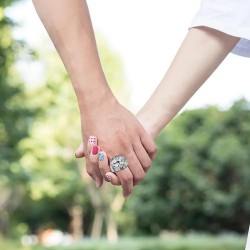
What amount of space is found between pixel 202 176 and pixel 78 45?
70.7 ft

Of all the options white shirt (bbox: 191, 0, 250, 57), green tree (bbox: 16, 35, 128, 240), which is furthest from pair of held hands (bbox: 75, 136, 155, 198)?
green tree (bbox: 16, 35, 128, 240)

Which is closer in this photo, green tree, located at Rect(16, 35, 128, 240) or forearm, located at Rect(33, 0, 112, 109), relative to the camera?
forearm, located at Rect(33, 0, 112, 109)

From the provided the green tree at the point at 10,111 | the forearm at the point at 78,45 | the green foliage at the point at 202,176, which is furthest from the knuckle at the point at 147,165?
the green foliage at the point at 202,176

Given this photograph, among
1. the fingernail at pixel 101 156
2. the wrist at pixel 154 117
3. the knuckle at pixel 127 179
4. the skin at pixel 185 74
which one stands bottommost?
the knuckle at pixel 127 179

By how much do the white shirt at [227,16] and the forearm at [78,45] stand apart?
172 mm

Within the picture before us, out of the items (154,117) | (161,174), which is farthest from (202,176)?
(154,117)

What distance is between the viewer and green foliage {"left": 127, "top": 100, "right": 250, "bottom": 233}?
2186 cm

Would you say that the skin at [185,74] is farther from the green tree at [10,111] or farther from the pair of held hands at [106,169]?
the green tree at [10,111]

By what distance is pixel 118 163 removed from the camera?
1.21 meters

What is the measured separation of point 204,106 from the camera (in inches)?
917

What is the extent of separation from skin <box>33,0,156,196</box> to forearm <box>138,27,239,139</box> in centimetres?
7

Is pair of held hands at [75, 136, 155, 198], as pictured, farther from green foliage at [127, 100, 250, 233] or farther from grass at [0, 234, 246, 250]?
green foliage at [127, 100, 250, 233]

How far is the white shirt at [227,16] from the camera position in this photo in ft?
3.87

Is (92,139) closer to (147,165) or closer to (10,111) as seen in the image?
(147,165)
